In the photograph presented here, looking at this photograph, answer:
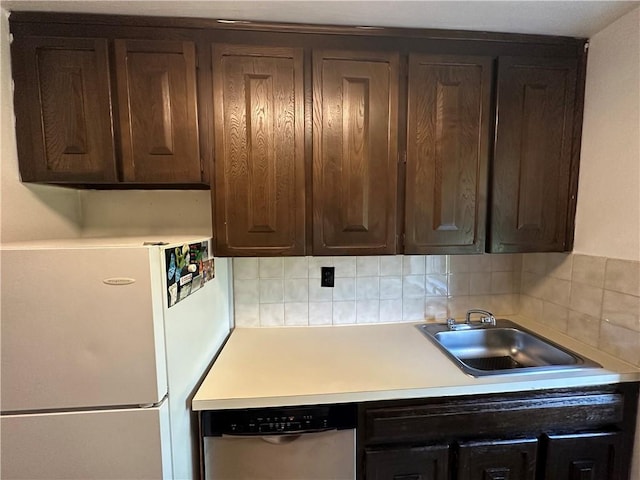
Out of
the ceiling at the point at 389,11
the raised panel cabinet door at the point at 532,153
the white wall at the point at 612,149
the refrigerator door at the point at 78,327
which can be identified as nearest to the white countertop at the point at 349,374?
the refrigerator door at the point at 78,327

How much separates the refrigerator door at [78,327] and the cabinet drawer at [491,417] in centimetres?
82

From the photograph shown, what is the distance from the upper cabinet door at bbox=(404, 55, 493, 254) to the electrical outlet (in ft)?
1.51

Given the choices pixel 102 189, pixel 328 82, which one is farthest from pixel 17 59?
pixel 328 82

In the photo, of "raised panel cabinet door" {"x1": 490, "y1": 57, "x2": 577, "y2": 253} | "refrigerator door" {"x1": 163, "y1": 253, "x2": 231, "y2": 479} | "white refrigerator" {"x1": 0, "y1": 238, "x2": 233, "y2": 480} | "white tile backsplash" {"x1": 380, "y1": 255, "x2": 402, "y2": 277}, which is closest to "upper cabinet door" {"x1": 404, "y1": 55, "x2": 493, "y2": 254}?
"raised panel cabinet door" {"x1": 490, "y1": 57, "x2": 577, "y2": 253}

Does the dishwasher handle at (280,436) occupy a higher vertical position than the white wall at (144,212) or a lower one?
lower

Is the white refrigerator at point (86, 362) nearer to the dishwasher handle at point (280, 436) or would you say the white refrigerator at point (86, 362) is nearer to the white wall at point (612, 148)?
the dishwasher handle at point (280, 436)

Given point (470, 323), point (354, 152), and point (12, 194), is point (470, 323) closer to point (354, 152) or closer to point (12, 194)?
point (354, 152)

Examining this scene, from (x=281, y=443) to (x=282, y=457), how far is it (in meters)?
0.05

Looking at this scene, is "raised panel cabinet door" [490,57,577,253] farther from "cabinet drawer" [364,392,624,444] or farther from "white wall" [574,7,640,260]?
"cabinet drawer" [364,392,624,444]

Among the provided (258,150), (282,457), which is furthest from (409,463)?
(258,150)

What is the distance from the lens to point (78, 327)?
821mm

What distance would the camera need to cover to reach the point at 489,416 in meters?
1.13

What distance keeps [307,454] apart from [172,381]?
56cm

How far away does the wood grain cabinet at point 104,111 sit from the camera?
115 cm
